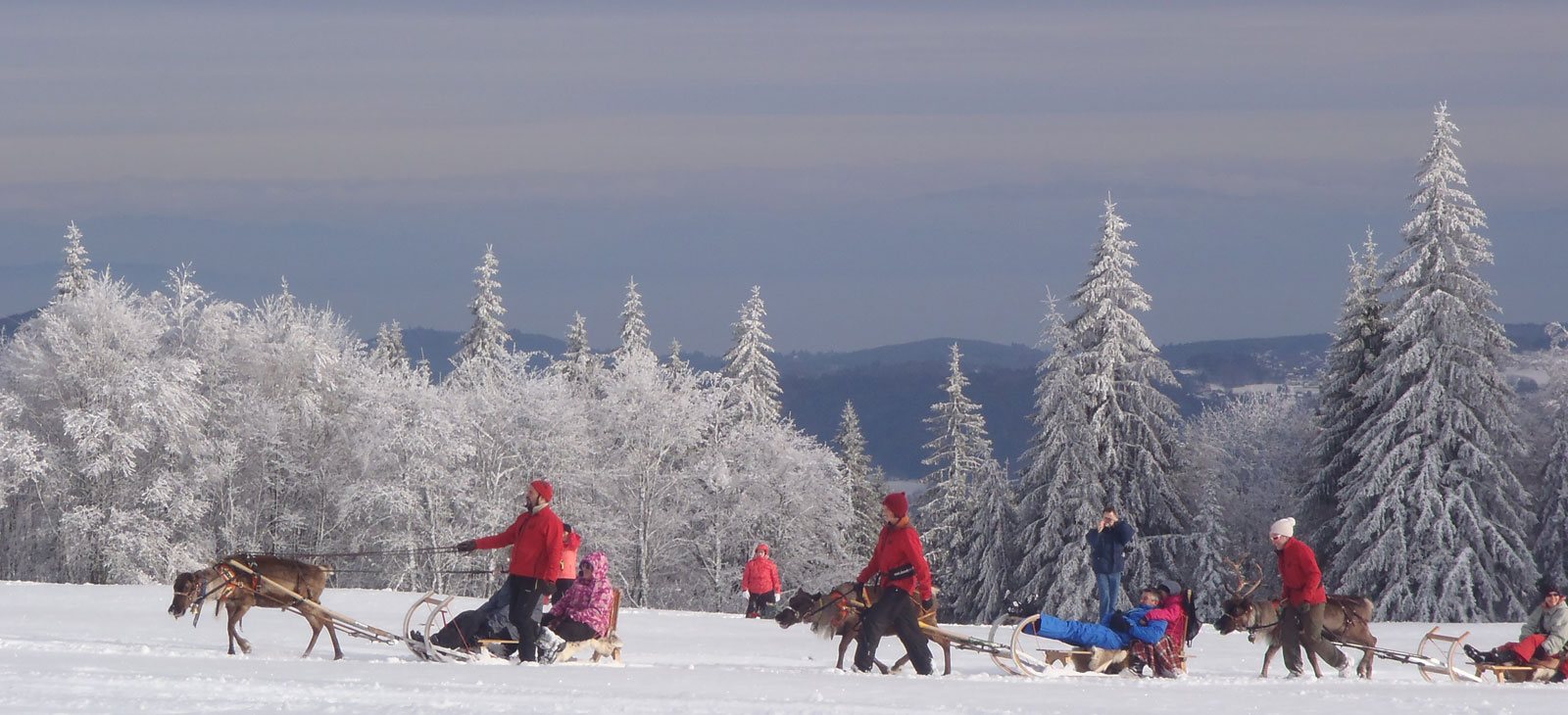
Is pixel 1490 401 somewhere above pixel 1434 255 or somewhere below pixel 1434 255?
below

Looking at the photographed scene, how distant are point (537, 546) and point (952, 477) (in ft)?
121

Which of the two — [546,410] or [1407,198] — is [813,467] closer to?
[546,410]

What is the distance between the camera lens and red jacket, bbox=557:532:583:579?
14.5 meters

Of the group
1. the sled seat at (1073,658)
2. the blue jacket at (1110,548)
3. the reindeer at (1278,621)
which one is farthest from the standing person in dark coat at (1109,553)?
the sled seat at (1073,658)

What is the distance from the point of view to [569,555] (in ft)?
47.9

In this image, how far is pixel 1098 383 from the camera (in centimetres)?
3922

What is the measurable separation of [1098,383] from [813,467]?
12.7m

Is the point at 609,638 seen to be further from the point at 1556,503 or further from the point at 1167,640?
the point at 1556,503

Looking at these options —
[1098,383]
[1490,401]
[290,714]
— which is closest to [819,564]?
[1098,383]

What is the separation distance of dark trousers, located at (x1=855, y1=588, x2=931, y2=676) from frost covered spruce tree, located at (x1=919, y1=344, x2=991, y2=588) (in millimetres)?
33904

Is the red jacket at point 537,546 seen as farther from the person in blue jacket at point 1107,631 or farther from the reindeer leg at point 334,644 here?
the person in blue jacket at point 1107,631

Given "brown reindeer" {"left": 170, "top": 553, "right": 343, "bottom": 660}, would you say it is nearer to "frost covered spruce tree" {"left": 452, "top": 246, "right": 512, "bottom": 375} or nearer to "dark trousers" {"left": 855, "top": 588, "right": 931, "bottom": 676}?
"dark trousers" {"left": 855, "top": 588, "right": 931, "bottom": 676}

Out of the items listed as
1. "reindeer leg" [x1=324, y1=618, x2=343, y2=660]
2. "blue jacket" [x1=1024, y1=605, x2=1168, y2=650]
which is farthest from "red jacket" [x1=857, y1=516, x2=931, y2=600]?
"reindeer leg" [x1=324, y1=618, x2=343, y2=660]

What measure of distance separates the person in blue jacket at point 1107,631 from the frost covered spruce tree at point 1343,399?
25259 millimetres
